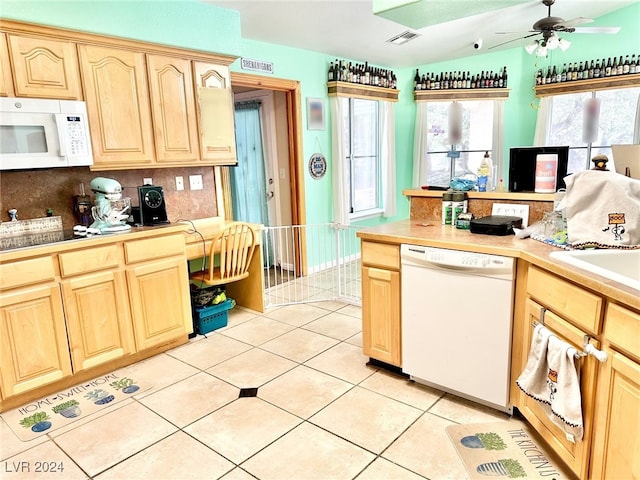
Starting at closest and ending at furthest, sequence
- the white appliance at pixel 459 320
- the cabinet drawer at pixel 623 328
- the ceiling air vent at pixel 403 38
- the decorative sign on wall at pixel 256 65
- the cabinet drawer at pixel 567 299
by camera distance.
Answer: the cabinet drawer at pixel 623 328 → the cabinet drawer at pixel 567 299 → the white appliance at pixel 459 320 → the decorative sign on wall at pixel 256 65 → the ceiling air vent at pixel 403 38

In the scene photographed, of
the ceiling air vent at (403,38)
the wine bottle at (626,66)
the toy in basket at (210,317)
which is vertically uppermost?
the ceiling air vent at (403,38)

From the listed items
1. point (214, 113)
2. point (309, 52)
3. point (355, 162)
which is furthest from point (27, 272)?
point (355, 162)

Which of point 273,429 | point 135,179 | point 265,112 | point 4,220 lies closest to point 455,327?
point 273,429

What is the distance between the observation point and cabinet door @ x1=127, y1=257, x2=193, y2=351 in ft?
9.29

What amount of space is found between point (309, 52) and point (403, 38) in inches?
40.9

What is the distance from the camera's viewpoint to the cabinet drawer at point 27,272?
2.25 meters

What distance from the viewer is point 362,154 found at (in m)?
5.79

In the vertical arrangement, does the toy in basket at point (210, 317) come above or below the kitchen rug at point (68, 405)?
above

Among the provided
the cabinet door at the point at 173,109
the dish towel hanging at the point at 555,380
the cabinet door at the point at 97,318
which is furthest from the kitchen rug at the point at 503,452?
the cabinet door at the point at 173,109

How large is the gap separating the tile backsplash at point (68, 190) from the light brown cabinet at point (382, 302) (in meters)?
1.82

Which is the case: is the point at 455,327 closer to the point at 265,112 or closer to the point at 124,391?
the point at 124,391

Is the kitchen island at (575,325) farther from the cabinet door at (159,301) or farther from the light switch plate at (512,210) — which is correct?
the cabinet door at (159,301)

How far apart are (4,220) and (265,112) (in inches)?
120

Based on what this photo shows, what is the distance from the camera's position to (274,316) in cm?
371
